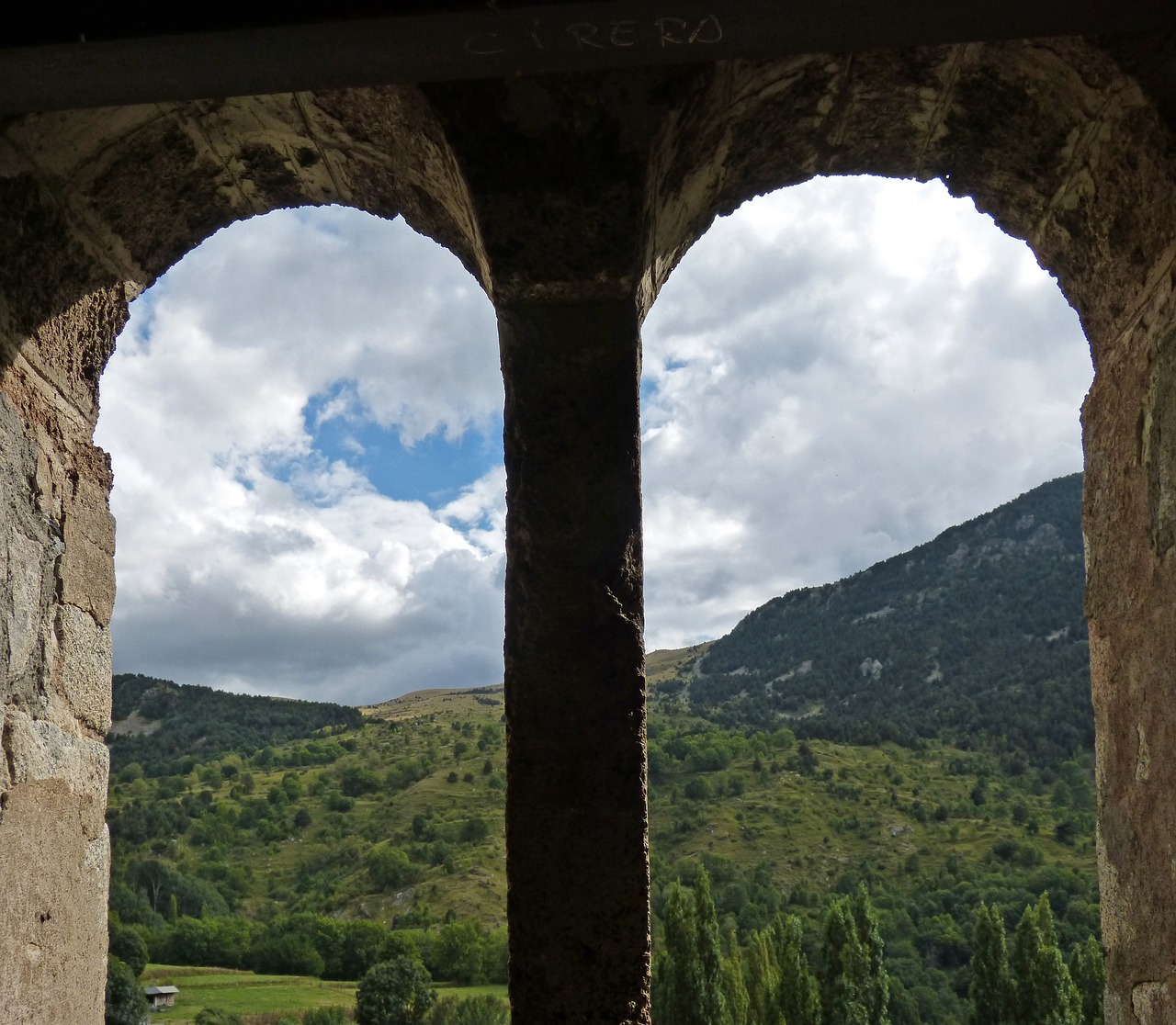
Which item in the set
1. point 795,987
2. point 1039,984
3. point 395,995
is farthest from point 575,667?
point 395,995

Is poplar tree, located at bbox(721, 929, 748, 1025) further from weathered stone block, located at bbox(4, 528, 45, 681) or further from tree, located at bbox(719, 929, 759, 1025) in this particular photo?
weathered stone block, located at bbox(4, 528, 45, 681)

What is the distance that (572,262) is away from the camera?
6.69 ft

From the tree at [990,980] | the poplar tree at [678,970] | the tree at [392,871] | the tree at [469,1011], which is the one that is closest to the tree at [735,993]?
the poplar tree at [678,970]

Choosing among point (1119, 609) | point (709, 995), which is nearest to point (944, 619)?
point (709, 995)

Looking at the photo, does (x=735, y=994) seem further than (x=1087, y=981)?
Yes

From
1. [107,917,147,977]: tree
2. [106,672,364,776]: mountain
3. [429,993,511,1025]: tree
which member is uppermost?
[106,672,364,776]: mountain

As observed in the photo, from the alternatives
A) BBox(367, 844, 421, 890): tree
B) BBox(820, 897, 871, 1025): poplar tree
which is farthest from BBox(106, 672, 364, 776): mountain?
BBox(820, 897, 871, 1025): poplar tree

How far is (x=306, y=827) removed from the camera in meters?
60.1

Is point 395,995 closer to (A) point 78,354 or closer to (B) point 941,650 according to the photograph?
(B) point 941,650

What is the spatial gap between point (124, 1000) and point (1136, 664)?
40.3 meters

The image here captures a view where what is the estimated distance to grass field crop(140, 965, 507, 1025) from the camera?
41.8m

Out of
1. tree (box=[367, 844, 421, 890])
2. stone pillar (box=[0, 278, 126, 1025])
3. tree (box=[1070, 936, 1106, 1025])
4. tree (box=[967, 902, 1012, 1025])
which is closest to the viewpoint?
stone pillar (box=[0, 278, 126, 1025])

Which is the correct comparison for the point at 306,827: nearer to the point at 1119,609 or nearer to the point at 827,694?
the point at 827,694

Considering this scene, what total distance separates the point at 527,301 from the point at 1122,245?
1196 mm
